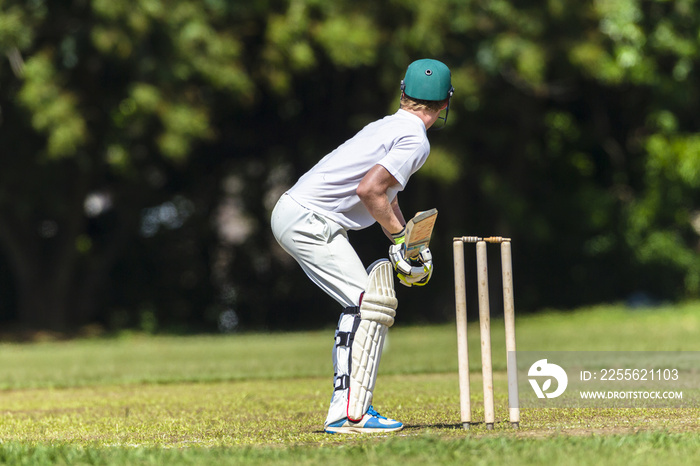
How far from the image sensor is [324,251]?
550 centimetres

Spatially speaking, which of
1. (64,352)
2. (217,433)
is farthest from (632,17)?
(217,433)

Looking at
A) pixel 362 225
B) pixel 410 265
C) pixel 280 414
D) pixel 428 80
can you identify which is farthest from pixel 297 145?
pixel 410 265

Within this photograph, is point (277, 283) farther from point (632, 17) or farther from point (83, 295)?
point (632, 17)

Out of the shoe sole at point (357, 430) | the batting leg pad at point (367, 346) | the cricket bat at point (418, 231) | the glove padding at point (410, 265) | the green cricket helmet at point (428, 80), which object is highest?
the green cricket helmet at point (428, 80)

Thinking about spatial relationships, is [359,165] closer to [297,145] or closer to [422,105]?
[422,105]

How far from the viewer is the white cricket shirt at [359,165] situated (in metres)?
5.35

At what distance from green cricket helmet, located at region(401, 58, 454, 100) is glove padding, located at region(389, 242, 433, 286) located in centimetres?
80

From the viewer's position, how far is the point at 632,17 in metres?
16.9

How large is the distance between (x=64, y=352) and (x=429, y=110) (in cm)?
A: 1078

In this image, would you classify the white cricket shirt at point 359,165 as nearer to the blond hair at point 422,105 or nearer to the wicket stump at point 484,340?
the blond hair at point 422,105

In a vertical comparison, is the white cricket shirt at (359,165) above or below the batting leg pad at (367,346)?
above

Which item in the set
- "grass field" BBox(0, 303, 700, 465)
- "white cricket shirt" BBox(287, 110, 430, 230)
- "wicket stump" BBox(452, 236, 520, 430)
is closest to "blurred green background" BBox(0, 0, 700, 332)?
"grass field" BBox(0, 303, 700, 465)

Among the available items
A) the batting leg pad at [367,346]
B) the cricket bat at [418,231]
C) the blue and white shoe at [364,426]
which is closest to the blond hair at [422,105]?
the cricket bat at [418,231]

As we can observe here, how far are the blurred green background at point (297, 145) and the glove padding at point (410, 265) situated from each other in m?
10.9
